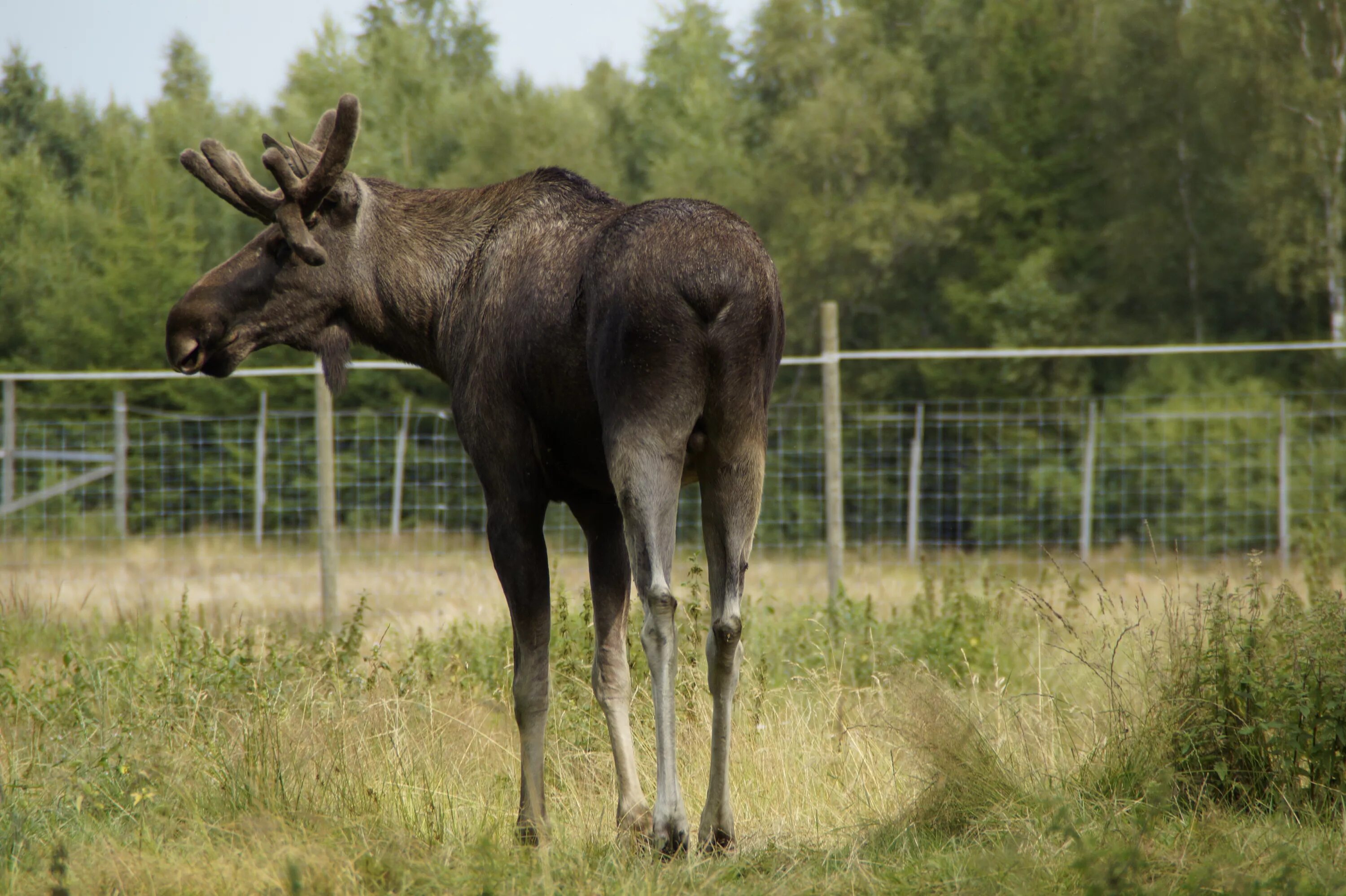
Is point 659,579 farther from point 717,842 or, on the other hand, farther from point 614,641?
point 717,842

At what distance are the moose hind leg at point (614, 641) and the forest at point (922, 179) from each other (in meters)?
20.5

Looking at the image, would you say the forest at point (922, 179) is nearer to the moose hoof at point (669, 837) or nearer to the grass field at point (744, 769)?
the grass field at point (744, 769)

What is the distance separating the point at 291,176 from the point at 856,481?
66.3ft

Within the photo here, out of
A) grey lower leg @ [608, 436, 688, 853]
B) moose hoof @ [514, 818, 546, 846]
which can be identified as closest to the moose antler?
grey lower leg @ [608, 436, 688, 853]

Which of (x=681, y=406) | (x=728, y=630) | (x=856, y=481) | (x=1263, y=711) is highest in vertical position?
(x=681, y=406)

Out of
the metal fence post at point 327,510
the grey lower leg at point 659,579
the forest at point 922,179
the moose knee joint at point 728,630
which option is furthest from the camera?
the forest at point 922,179

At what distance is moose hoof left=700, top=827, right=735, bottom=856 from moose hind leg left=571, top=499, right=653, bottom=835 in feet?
0.54

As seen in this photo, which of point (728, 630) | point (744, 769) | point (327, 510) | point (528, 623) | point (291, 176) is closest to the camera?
point (728, 630)

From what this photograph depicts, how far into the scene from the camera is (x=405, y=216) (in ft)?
13.8

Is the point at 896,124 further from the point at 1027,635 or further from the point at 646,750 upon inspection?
the point at 646,750

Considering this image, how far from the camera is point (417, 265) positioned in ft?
13.4

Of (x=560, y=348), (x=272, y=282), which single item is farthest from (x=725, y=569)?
(x=272, y=282)

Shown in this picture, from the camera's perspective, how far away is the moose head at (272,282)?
4.04m

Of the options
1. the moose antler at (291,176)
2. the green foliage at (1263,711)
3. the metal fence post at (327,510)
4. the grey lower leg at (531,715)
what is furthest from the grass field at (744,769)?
the metal fence post at (327,510)
